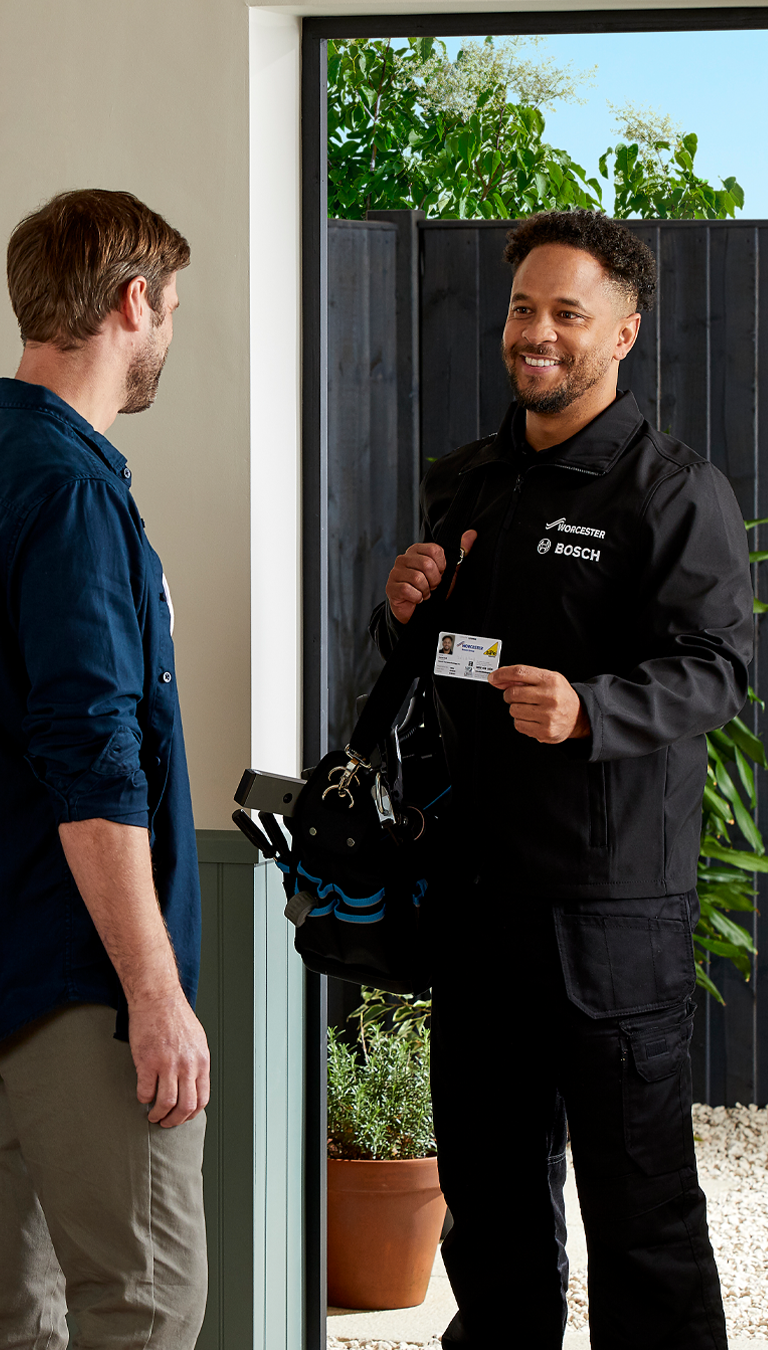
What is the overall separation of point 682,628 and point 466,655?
28cm

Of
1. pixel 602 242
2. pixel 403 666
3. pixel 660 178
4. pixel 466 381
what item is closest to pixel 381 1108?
pixel 403 666

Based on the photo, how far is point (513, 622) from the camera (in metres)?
1.48

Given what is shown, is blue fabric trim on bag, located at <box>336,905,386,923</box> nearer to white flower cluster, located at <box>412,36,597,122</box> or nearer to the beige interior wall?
the beige interior wall

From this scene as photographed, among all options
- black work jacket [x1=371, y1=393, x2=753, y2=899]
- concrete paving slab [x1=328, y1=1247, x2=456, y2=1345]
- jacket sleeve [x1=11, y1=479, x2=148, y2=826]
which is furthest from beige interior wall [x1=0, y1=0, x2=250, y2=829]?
concrete paving slab [x1=328, y1=1247, x2=456, y2=1345]

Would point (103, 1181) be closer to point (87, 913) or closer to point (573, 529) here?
point (87, 913)

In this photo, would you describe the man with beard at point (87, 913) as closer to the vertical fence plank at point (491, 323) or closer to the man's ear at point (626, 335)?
the man's ear at point (626, 335)

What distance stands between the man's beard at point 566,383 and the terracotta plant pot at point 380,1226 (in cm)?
146

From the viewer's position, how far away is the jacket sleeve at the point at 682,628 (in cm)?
131

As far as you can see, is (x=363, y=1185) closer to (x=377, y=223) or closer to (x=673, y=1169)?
(x=673, y=1169)

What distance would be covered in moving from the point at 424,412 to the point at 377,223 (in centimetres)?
51

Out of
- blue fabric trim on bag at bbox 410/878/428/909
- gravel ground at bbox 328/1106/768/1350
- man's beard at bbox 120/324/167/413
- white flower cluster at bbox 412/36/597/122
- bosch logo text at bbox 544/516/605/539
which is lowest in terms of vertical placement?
gravel ground at bbox 328/1106/768/1350

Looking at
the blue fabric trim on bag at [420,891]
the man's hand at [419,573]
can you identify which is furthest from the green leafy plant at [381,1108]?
the man's hand at [419,573]

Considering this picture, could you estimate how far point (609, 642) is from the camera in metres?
1.45

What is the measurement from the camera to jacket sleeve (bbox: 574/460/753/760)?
1.31 meters
